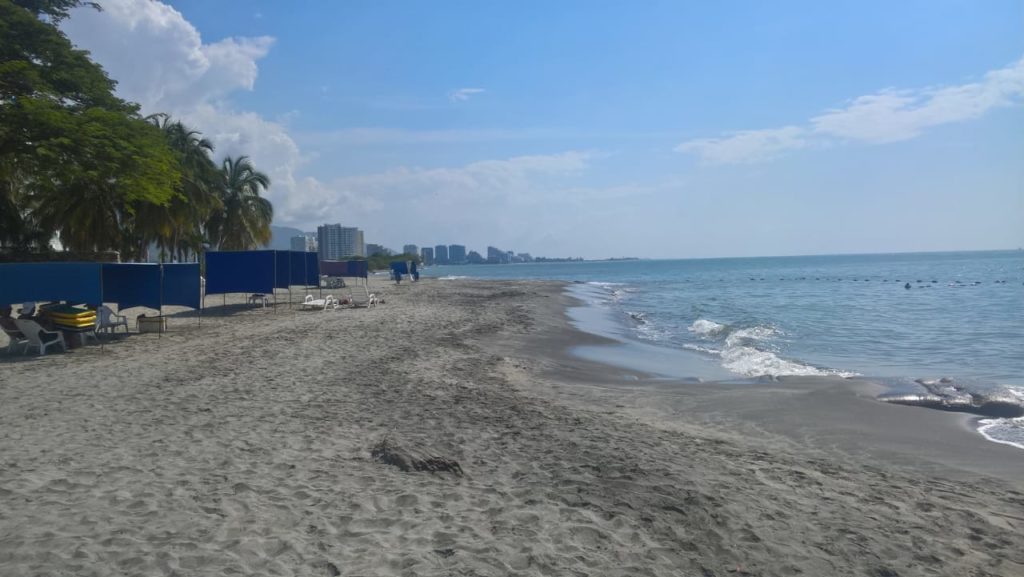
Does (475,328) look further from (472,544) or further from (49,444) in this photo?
(472,544)

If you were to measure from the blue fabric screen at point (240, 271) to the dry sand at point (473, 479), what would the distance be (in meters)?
9.79

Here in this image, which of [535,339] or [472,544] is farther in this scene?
[535,339]

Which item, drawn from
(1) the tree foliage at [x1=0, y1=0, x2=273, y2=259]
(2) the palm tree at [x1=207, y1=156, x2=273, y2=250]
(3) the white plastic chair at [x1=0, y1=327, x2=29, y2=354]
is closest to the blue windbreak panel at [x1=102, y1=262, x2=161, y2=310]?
(3) the white plastic chair at [x1=0, y1=327, x2=29, y2=354]

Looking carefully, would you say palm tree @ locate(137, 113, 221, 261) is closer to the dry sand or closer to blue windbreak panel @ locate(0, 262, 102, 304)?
blue windbreak panel @ locate(0, 262, 102, 304)

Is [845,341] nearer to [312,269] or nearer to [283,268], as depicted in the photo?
[283,268]

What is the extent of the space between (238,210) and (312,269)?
63.2 ft

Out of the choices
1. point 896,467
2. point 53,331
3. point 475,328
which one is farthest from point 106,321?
point 896,467

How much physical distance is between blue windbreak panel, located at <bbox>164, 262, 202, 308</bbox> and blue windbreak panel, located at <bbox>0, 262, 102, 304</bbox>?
2.91m

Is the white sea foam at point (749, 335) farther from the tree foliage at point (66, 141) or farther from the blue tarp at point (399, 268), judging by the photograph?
the blue tarp at point (399, 268)

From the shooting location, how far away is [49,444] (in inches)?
235

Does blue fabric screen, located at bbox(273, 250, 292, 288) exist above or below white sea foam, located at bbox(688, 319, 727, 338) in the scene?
above

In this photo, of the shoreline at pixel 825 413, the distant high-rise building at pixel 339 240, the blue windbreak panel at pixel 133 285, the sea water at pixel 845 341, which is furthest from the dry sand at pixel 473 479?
the distant high-rise building at pixel 339 240

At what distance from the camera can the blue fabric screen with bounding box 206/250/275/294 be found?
66.1 ft

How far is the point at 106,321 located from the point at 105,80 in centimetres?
1098
